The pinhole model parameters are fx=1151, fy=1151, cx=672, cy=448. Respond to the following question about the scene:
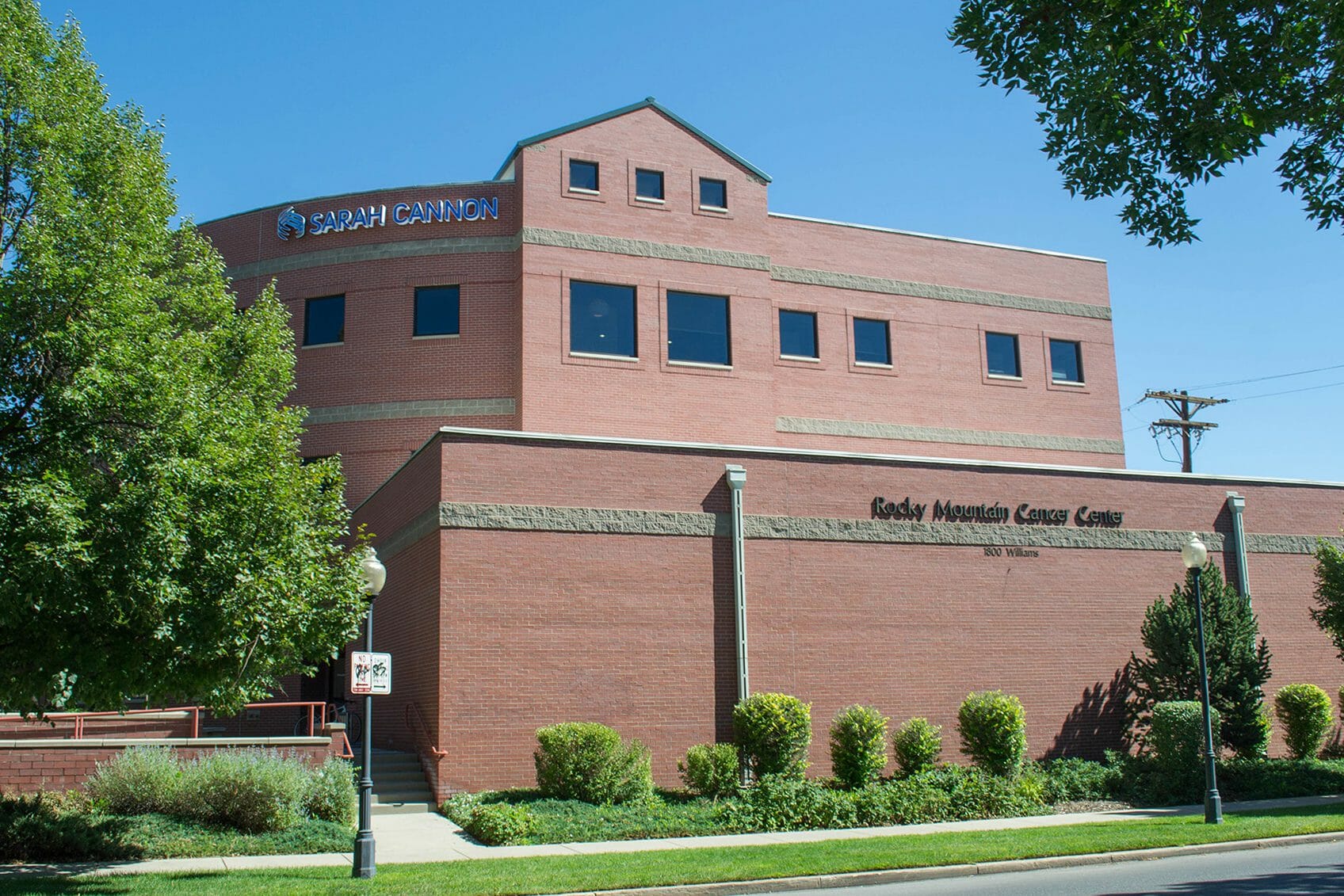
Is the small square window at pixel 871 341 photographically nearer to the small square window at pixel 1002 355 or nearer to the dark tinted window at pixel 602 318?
the small square window at pixel 1002 355

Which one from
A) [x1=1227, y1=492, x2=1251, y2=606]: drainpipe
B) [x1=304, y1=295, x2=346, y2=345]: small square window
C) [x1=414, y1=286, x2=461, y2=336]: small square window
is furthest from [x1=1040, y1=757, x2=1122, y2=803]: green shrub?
[x1=304, y1=295, x2=346, y2=345]: small square window

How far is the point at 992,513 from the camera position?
2512 centimetres

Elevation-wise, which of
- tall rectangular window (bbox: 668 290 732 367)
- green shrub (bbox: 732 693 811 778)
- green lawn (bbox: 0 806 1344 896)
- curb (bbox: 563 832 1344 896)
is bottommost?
curb (bbox: 563 832 1344 896)

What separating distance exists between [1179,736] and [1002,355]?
14984 mm

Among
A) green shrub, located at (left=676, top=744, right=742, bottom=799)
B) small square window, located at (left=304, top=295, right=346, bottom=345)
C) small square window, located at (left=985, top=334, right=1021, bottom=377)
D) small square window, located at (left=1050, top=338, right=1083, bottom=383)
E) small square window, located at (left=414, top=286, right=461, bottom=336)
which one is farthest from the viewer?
small square window, located at (left=1050, top=338, right=1083, bottom=383)

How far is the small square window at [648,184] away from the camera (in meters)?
30.4

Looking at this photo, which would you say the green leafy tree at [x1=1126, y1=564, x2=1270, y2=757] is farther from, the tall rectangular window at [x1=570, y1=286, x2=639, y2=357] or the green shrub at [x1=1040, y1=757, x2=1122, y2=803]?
the tall rectangular window at [x1=570, y1=286, x2=639, y2=357]

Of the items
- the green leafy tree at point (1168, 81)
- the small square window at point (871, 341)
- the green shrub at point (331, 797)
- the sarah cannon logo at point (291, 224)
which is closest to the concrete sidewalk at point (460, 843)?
the green shrub at point (331, 797)

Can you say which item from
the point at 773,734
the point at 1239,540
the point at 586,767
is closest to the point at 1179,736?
the point at 1239,540

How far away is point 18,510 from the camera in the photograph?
42.0 feet

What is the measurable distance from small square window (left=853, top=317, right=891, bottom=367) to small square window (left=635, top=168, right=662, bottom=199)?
6.79 metres

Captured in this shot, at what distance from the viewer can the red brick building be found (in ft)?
70.4

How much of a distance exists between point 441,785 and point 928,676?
1009 cm

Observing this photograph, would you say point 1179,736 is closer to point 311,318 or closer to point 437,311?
point 437,311
